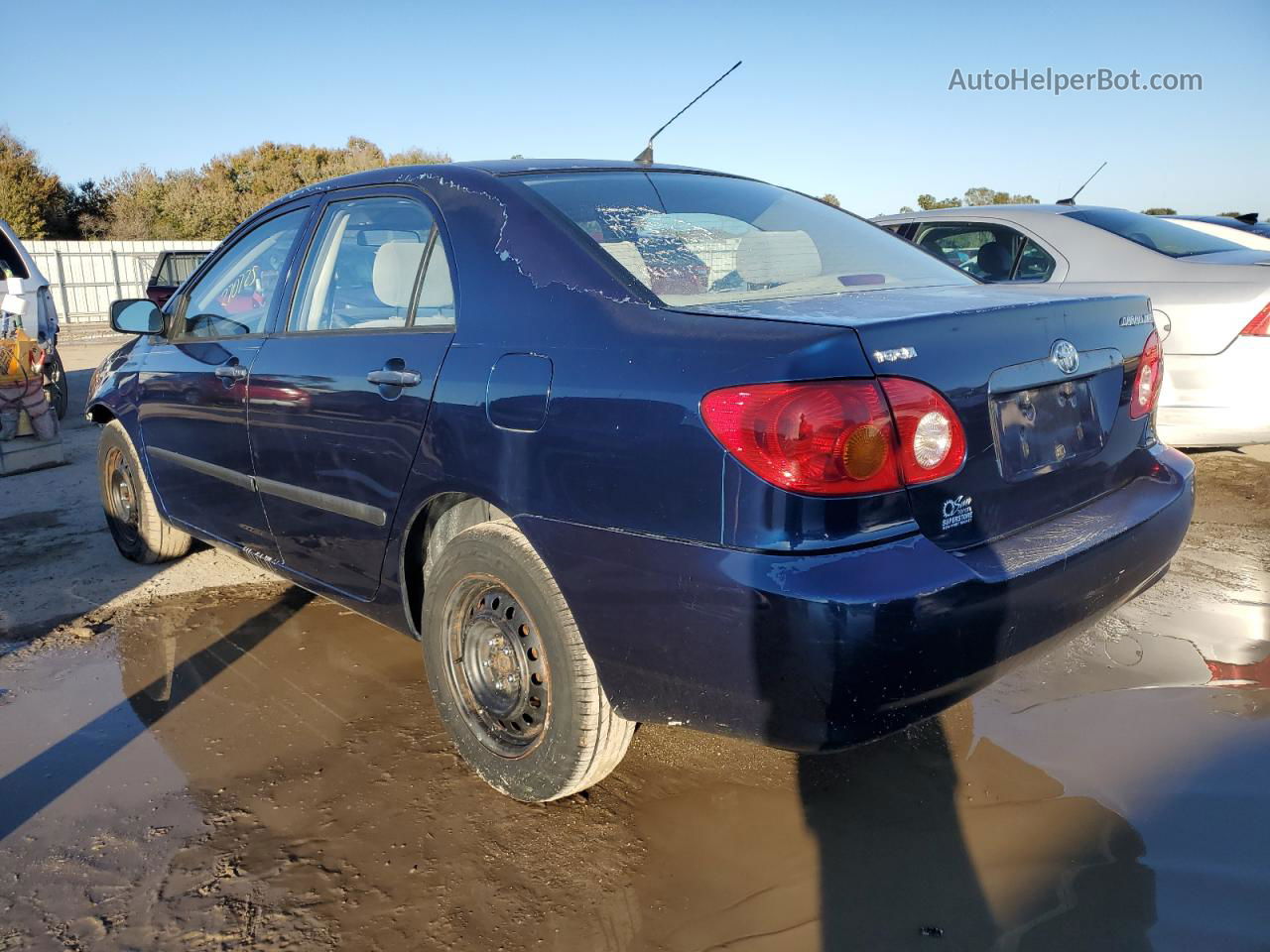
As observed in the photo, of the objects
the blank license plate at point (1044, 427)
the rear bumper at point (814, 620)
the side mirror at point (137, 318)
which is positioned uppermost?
the side mirror at point (137, 318)

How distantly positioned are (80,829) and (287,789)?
1.65ft

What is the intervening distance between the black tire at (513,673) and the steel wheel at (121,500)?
254 cm

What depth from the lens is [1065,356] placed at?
7.41 feet

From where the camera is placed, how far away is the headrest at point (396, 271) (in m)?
2.78

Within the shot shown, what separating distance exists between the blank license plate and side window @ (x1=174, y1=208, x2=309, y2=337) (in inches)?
95.6

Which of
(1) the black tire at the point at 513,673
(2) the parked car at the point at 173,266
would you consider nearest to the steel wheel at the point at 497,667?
(1) the black tire at the point at 513,673

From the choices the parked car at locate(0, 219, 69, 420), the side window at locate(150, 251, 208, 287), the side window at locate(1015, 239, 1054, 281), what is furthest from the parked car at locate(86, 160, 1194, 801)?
the side window at locate(150, 251, 208, 287)

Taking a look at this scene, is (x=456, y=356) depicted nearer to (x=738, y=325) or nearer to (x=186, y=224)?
(x=738, y=325)

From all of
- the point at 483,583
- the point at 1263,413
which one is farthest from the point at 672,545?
the point at 1263,413

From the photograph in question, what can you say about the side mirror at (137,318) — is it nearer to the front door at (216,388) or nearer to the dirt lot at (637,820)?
the front door at (216,388)

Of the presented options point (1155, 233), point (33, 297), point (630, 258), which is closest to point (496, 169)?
point (630, 258)

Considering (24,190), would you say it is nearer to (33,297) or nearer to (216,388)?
(33,297)

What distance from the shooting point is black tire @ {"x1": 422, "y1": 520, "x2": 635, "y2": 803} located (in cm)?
225

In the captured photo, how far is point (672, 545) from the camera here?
6.42 ft
